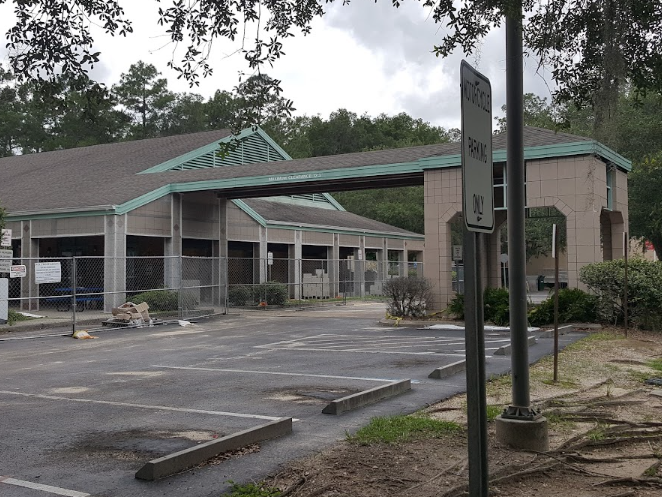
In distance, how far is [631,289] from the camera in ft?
59.1

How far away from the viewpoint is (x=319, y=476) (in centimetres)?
565

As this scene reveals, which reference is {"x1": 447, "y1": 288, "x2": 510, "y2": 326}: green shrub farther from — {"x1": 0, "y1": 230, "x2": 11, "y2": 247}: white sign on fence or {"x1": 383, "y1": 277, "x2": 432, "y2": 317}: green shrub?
{"x1": 0, "y1": 230, "x2": 11, "y2": 247}: white sign on fence

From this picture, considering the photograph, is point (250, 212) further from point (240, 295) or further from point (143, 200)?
point (143, 200)

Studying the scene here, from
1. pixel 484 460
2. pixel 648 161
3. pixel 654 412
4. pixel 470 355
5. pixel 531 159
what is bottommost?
pixel 654 412

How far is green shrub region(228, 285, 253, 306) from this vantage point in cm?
2984

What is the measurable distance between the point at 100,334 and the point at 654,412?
594 inches

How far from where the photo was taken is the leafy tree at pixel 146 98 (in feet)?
224

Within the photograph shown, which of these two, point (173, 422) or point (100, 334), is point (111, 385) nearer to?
point (173, 422)

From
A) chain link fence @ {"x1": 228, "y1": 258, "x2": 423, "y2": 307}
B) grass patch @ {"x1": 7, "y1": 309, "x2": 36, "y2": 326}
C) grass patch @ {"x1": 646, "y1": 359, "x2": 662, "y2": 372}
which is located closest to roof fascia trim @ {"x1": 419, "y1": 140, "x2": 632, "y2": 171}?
grass patch @ {"x1": 646, "y1": 359, "x2": 662, "y2": 372}

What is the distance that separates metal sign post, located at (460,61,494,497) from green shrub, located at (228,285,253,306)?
2629 centimetres

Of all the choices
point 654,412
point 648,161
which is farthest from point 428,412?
point 648,161

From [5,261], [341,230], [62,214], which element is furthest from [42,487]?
[341,230]

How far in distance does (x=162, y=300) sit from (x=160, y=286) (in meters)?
3.67

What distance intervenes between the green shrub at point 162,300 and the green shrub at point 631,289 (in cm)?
1377
